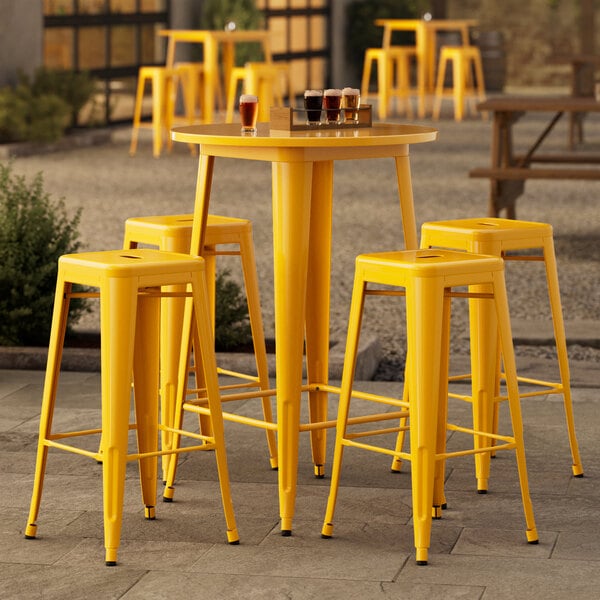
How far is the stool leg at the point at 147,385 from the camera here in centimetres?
365

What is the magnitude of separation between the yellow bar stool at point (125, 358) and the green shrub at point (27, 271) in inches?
68.7

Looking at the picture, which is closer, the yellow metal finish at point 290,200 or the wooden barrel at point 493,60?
the yellow metal finish at point 290,200

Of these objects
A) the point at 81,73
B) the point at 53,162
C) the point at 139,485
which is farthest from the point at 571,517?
the point at 81,73

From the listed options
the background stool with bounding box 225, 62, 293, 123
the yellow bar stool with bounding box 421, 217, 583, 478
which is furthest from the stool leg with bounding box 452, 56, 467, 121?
the yellow bar stool with bounding box 421, 217, 583, 478

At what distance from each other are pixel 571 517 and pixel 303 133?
3.73 ft

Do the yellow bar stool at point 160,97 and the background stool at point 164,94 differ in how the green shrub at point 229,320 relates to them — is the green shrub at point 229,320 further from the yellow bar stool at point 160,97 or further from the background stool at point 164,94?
the yellow bar stool at point 160,97

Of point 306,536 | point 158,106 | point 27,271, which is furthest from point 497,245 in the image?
point 158,106

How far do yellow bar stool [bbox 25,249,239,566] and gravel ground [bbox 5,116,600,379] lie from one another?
1738mm

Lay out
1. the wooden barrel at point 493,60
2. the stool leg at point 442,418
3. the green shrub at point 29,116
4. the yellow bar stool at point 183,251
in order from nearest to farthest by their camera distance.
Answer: the stool leg at point 442,418 < the yellow bar stool at point 183,251 < the green shrub at point 29,116 < the wooden barrel at point 493,60

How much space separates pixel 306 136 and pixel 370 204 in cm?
651

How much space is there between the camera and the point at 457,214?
945 cm

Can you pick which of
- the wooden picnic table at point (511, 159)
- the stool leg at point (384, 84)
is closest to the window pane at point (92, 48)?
the stool leg at point (384, 84)

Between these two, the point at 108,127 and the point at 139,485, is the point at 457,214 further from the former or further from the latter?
the point at 108,127

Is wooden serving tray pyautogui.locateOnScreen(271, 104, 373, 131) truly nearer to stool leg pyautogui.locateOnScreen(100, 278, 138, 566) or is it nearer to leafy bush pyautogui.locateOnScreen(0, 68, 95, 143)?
stool leg pyautogui.locateOnScreen(100, 278, 138, 566)
